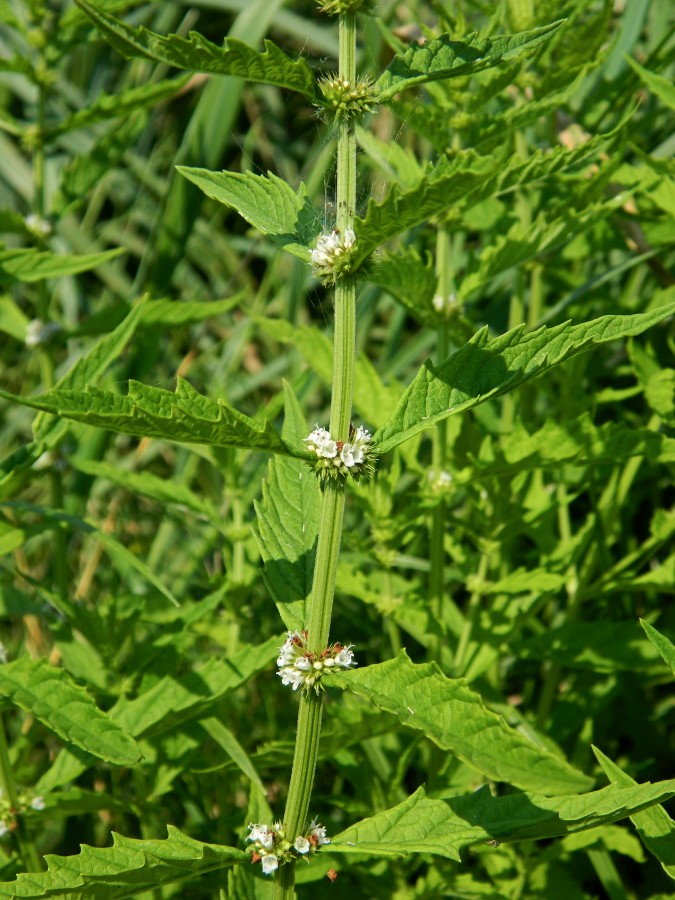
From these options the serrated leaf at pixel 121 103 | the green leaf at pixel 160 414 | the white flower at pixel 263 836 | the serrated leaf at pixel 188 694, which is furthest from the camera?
the serrated leaf at pixel 121 103

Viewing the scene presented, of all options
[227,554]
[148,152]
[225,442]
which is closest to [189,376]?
[148,152]

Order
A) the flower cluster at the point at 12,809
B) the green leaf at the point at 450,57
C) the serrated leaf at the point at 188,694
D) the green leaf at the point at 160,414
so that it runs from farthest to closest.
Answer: the flower cluster at the point at 12,809, the serrated leaf at the point at 188,694, the green leaf at the point at 450,57, the green leaf at the point at 160,414

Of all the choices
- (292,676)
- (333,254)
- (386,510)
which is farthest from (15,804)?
(333,254)

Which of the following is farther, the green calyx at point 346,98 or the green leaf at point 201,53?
the green calyx at point 346,98

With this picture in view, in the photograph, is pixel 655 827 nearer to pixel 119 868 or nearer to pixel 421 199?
pixel 119 868

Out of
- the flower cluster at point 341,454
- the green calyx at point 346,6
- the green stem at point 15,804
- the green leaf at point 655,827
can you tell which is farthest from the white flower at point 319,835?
the green calyx at point 346,6

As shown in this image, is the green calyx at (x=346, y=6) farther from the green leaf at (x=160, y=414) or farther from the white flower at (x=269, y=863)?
the white flower at (x=269, y=863)

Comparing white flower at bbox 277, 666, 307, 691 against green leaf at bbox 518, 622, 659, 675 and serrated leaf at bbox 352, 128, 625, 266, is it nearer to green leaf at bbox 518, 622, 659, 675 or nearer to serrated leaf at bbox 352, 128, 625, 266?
serrated leaf at bbox 352, 128, 625, 266

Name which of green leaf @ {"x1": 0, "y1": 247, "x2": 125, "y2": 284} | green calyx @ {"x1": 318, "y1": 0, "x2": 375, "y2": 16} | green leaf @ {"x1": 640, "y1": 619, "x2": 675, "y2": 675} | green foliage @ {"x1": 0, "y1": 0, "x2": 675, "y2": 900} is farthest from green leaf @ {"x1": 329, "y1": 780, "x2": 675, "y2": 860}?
green leaf @ {"x1": 0, "y1": 247, "x2": 125, "y2": 284}
